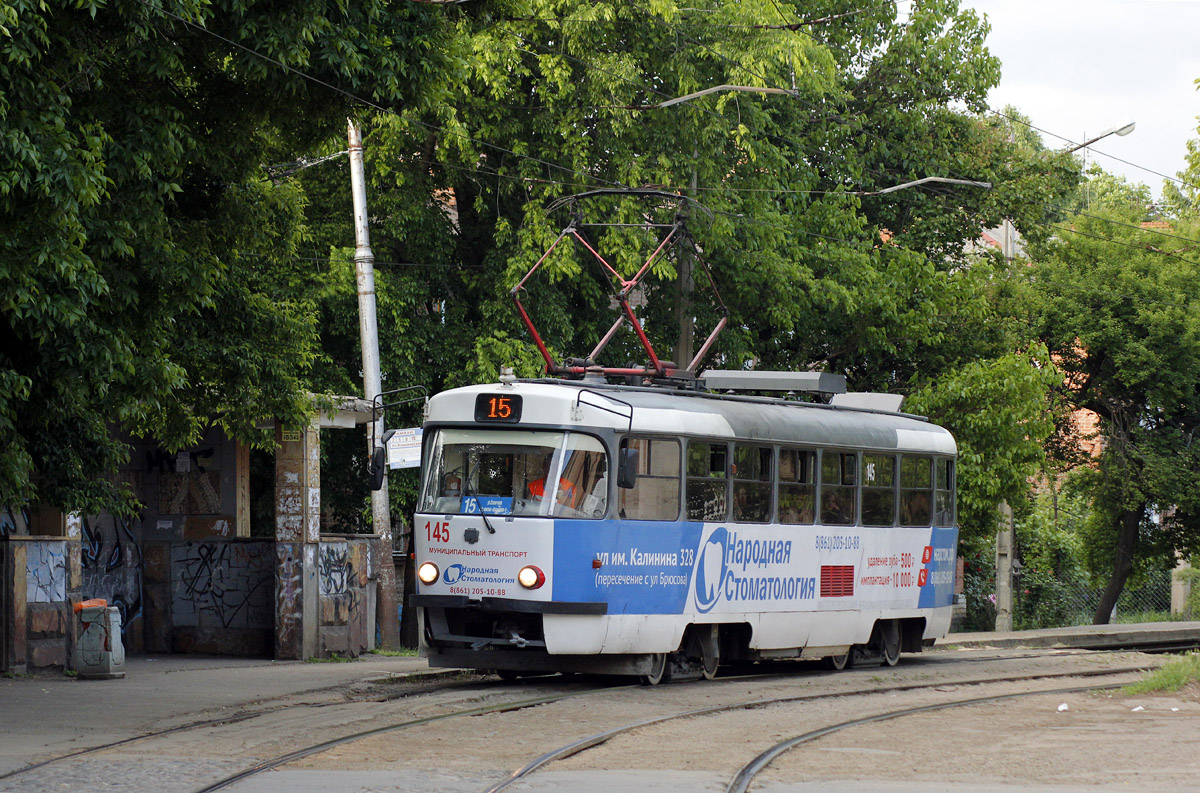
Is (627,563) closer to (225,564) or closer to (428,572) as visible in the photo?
(428,572)

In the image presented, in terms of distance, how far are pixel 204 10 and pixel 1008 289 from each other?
24.9 meters

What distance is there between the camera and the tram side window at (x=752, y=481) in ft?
55.0

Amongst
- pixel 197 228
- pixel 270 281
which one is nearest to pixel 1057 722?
pixel 197 228

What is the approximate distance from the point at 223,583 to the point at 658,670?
8.32 meters

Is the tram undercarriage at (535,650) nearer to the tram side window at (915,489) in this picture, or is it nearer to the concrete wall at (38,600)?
the tram side window at (915,489)

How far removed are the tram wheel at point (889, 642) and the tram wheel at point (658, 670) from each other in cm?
440

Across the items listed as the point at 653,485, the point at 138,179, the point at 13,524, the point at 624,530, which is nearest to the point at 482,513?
the point at 624,530

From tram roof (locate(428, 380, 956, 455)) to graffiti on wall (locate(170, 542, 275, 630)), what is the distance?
7137 millimetres

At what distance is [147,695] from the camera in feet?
49.5

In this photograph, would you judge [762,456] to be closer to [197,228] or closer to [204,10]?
[197,228]

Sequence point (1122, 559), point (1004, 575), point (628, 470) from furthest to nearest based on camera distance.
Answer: point (1122, 559), point (1004, 575), point (628, 470)

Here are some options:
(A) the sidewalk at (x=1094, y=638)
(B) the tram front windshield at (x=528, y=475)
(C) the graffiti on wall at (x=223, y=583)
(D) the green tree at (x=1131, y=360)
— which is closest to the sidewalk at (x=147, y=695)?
(C) the graffiti on wall at (x=223, y=583)

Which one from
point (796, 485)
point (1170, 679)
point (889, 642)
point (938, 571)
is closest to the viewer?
point (1170, 679)

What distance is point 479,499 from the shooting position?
1524cm
